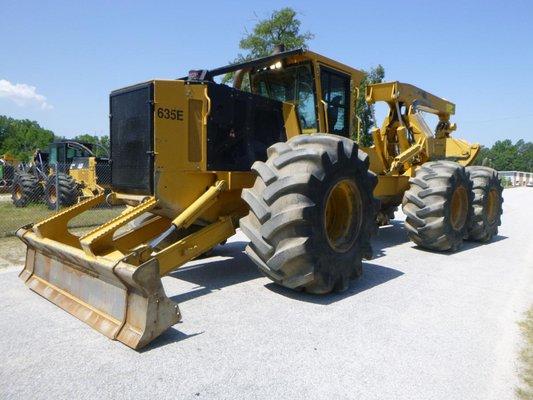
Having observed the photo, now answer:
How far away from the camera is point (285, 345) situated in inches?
132

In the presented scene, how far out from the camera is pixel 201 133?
16.1 feet

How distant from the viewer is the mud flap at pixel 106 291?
3.31 m

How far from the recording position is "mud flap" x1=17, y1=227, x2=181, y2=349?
3.31 metres

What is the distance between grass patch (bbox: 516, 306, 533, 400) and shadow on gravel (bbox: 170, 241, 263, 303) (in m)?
2.89

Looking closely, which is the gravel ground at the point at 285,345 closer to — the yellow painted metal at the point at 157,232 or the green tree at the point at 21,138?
the yellow painted metal at the point at 157,232

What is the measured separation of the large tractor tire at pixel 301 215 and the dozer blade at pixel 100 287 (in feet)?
3.88

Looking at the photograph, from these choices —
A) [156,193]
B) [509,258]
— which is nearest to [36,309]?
[156,193]

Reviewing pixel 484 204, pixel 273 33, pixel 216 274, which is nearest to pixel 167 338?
Answer: pixel 216 274

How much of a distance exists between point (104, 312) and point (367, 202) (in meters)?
3.11


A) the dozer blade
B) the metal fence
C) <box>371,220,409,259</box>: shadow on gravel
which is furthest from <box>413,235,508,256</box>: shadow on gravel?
the metal fence

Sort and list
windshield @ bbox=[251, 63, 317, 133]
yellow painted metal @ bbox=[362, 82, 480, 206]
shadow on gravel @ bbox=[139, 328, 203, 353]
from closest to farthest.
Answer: shadow on gravel @ bbox=[139, 328, 203, 353], windshield @ bbox=[251, 63, 317, 133], yellow painted metal @ bbox=[362, 82, 480, 206]

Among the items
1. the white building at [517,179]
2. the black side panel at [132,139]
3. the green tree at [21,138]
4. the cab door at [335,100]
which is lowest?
the white building at [517,179]

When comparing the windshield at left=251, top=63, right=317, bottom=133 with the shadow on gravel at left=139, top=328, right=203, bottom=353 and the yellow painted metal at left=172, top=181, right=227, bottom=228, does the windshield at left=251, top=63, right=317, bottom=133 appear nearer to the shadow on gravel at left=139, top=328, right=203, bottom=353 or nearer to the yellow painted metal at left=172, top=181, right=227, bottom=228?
the yellow painted metal at left=172, top=181, right=227, bottom=228

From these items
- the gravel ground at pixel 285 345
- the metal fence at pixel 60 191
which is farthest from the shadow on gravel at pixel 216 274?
the metal fence at pixel 60 191
